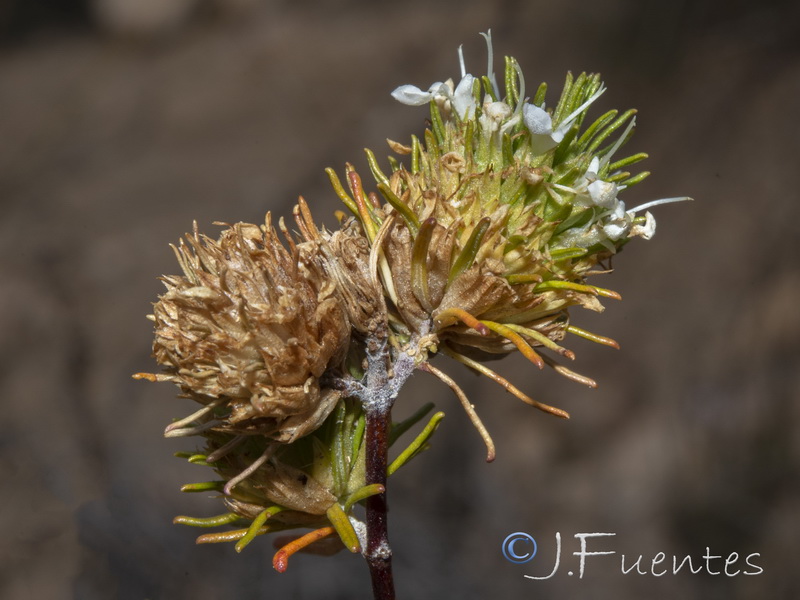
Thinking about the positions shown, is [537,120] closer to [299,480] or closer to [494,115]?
[494,115]

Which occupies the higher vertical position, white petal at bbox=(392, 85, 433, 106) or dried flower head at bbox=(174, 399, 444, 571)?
white petal at bbox=(392, 85, 433, 106)

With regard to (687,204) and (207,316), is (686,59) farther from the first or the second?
(207,316)

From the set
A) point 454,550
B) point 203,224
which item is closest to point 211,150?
point 203,224

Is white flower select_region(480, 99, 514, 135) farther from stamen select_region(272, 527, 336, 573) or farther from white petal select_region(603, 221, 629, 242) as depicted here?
stamen select_region(272, 527, 336, 573)

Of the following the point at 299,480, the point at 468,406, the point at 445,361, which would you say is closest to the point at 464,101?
the point at 468,406

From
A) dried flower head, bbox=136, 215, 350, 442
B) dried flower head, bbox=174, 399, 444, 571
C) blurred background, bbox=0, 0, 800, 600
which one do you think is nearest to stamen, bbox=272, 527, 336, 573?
dried flower head, bbox=174, 399, 444, 571

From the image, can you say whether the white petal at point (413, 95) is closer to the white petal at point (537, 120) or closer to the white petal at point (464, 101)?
the white petal at point (464, 101)
